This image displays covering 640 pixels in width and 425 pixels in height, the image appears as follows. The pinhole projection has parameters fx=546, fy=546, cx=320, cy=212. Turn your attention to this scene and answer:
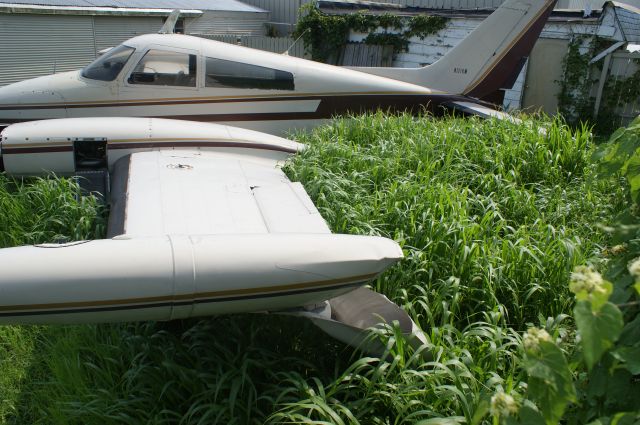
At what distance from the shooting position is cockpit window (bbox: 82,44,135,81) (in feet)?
21.0

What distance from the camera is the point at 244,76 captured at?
665 centimetres

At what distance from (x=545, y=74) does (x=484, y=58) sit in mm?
3535

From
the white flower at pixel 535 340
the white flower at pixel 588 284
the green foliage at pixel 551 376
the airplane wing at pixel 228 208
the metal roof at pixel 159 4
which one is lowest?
the airplane wing at pixel 228 208

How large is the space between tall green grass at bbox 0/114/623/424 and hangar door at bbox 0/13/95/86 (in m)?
9.02

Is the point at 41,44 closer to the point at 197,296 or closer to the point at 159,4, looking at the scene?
the point at 159,4

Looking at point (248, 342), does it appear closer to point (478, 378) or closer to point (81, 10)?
point (478, 378)

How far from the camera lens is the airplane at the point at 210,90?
637 centimetres

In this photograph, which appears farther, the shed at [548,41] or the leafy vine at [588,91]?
the leafy vine at [588,91]

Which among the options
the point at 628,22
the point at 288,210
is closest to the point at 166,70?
the point at 288,210

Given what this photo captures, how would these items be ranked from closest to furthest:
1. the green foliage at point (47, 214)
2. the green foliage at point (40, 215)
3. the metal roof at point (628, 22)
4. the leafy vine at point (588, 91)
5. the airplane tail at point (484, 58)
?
the green foliage at point (40, 215) → the green foliage at point (47, 214) → the airplane tail at point (484, 58) → the metal roof at point (628, 22) → the leafy vine at point (588, 91)

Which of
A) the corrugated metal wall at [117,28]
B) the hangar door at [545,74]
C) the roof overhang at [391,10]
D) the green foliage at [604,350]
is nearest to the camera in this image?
the green foliage at [604,350]

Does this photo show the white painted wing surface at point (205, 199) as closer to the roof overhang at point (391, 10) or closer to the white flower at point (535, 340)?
the white flower at point (535, 340)

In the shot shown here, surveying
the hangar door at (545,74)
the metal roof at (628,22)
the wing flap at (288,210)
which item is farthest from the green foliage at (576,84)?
the wing flap at (288,210)

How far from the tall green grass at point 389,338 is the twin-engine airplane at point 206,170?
27cm
